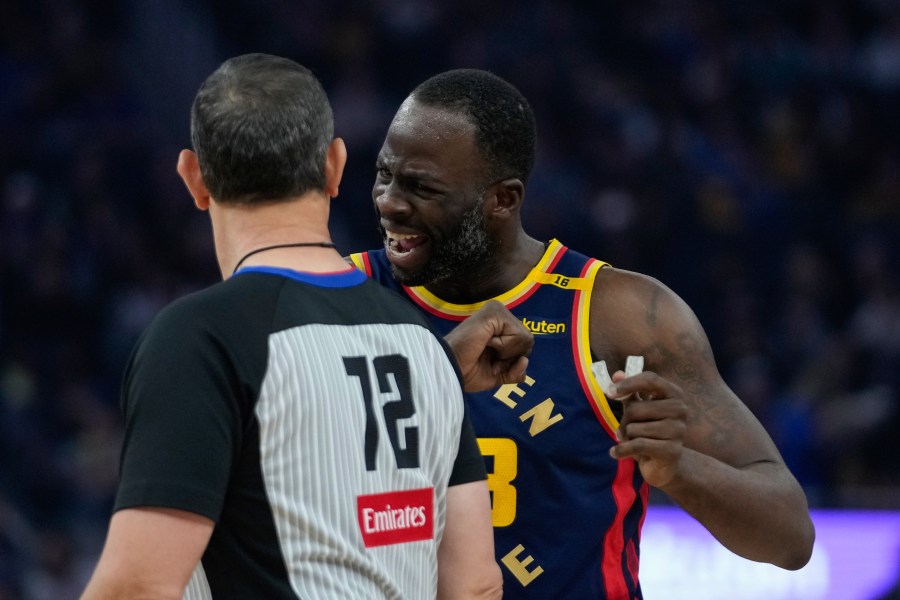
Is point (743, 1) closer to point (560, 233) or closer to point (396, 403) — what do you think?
point (560, 233)

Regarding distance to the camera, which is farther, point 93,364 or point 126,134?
point 126,134

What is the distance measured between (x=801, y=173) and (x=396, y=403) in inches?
334

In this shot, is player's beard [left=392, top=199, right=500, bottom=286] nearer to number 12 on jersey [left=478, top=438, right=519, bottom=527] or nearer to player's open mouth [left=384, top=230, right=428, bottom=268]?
player's open mouth [left=384, top=230, right=428, bottom=268]

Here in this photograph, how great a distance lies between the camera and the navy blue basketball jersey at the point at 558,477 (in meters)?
3.43

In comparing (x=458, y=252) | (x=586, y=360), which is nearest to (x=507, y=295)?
(x=458, y=252)

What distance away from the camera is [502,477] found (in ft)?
11.3

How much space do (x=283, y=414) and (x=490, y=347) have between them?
0.89 m

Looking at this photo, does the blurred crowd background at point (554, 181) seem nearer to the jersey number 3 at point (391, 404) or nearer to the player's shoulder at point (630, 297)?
the player's shoulder at point (630, 297)

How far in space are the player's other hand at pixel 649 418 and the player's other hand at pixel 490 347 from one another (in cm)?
24

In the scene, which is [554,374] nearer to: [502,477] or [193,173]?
[502,477]

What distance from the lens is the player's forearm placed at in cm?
317

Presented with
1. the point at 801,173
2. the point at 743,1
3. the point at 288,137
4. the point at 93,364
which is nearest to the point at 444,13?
the point at 743,1

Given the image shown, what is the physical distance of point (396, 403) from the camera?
7.63 feet

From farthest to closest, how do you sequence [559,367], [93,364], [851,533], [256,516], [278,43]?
1. [278,43]
2. [93,364]
3. [851,533]
4. [559,367]
5. [256,516]
